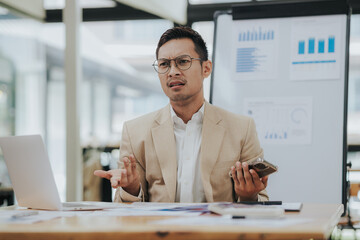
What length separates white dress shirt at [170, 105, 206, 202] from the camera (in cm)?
213

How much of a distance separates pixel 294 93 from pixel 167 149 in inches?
43.2

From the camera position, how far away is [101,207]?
1603mm

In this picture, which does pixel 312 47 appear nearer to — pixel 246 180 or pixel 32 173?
pixel 246 180

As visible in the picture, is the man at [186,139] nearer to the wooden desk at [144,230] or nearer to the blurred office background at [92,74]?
the wooden desk at [144,230]

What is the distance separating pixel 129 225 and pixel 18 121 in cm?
375

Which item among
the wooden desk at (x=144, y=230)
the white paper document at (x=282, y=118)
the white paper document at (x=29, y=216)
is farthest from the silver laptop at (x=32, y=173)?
the white paper document at (x=282, y=118)

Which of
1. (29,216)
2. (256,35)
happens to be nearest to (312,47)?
(256,35)

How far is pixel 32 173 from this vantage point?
5.08ft

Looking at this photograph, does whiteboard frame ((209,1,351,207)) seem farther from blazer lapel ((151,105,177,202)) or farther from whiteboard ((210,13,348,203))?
blazer lapel ((151,105,177,202))

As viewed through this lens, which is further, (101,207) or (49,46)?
(49,46)

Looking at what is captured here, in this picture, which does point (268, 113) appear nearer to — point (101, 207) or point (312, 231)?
point (101, 207)

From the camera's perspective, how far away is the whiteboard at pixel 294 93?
2.74 metres

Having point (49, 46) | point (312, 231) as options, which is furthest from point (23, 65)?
point (312, 231)

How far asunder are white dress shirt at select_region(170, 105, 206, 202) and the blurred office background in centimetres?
191
